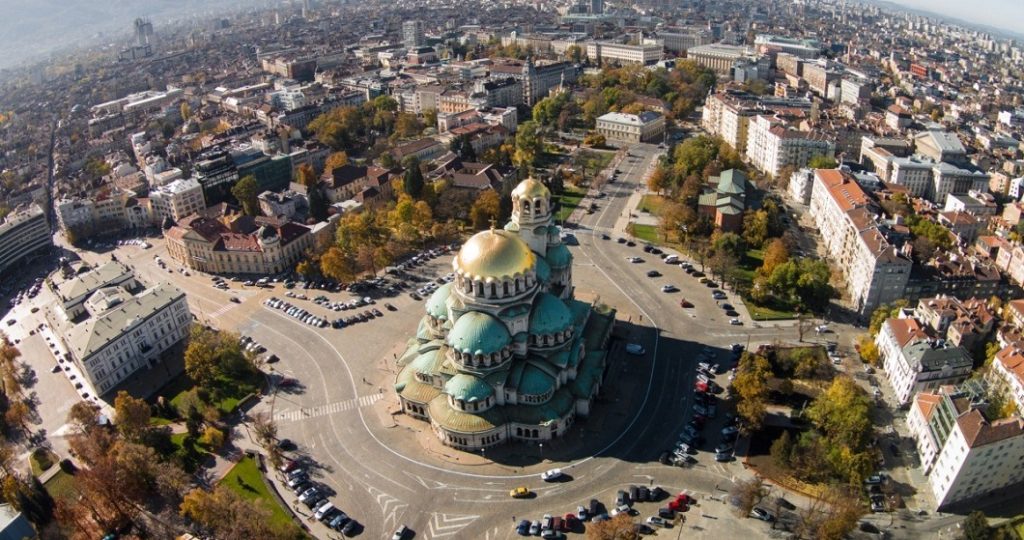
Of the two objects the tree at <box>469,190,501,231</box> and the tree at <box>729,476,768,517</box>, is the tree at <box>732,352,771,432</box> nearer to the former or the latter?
the tree at <box>729,476,768,517</box>

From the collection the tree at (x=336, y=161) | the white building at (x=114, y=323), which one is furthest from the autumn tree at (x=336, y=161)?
the white building at (x=114, y=323)

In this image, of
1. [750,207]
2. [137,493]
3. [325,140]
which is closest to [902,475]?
[750,207]

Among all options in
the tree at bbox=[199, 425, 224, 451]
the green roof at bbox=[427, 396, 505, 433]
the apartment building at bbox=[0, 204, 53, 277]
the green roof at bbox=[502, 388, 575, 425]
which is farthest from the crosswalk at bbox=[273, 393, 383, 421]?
the apartment building at bbox=[0, 204, 53, 277]

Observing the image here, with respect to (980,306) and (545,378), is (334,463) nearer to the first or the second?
(545,378)

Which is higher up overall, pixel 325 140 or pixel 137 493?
pixel 325 140

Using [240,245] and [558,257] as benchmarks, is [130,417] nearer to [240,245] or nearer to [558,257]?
[240,245]

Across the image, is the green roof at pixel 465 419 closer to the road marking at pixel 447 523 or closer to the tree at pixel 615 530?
the road marking at pixel 447 523

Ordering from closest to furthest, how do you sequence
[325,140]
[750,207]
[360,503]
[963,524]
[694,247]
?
[963,524], [360,503], [694,247], [750,207], [325,140]
